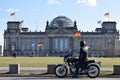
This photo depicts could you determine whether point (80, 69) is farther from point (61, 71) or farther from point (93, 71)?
point (61, 71)

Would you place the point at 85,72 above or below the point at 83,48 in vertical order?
below

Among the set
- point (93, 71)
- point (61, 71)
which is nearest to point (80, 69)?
point (93, 71)

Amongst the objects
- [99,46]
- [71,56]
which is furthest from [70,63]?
[99,46]

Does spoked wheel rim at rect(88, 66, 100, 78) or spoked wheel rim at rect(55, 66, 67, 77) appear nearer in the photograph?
spoked wheel rim at rect(88, 66, 100, 78)

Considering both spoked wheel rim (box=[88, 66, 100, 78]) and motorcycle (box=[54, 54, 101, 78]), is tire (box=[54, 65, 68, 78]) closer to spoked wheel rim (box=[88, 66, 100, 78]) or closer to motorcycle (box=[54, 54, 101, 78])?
motorcycle (box=[54, 54, 101, 78])

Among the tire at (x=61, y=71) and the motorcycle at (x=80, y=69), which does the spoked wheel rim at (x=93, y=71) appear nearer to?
the motorcycle at (x=80, y=69)

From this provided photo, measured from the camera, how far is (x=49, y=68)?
85.1 feet

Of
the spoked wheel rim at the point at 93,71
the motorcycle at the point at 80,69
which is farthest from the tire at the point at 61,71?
the spoked wheel rim at the point at 93,71

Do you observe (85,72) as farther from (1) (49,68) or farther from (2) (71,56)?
(1) (49,68)

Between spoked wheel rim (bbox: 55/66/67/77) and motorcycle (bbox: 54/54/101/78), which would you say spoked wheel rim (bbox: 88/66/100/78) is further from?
spoked wheel rim (bbox: 55/66/67/77)

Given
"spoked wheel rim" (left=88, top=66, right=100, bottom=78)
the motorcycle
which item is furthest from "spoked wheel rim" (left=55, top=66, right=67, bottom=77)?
"spoked wheel rim" (left=88, top=66, right=100, bottom=78)

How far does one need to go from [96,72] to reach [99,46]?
173 metres

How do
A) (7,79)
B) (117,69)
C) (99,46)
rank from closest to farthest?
(7,79) < (117,69) < (99,46)

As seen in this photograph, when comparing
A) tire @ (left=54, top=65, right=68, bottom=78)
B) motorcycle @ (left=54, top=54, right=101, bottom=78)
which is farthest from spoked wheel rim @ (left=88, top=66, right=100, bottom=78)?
tire @ (left=54, top=65, right=68, bottom=78)
